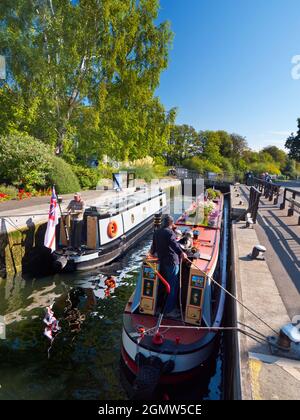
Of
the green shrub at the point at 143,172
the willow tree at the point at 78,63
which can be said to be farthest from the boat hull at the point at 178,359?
the green shrub at the point at 143,172

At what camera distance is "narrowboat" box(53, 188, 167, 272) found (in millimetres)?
10203

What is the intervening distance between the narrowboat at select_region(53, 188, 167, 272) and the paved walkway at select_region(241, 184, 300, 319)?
5.58 metres

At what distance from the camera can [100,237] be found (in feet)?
36.2

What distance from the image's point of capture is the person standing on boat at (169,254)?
18.7 ft

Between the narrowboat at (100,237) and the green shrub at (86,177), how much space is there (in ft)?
25.9

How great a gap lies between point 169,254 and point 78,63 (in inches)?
753

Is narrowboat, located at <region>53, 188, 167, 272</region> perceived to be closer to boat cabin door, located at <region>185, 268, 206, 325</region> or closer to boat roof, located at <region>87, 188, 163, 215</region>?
boat roof, located at <region>87, 188, 163, 215</region>

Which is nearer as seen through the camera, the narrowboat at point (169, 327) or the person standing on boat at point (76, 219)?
the narrowboat at point (169, 327)

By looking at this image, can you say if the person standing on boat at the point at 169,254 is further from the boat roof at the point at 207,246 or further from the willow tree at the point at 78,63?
the willow tree at the point at 78,63

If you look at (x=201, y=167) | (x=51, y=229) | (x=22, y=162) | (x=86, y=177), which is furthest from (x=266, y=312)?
(x=201, y=167)

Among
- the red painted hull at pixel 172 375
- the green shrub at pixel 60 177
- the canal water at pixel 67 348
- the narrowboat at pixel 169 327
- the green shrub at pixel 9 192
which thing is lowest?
the canal water at pixel 67 348

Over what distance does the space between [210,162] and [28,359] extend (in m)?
59.8

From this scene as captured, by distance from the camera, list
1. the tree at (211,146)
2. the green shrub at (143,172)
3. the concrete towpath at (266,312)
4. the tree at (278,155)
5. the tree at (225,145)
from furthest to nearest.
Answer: the tree at (278,155)
the tree at (225,145)
the tree at (211,146)
the green shrub at (143,172)
the concrete towpath at (266,312)
